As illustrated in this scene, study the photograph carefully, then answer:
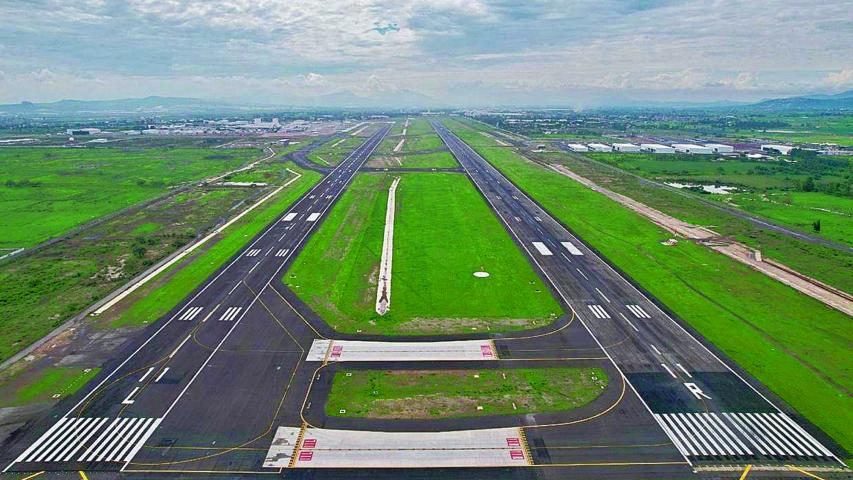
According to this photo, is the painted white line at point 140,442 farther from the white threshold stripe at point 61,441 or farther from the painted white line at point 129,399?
the white threshold stripe at point 61,441

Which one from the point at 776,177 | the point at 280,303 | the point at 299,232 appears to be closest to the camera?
the point at 280,303

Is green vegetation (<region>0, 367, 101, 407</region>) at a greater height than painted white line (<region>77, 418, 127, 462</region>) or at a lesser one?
greater

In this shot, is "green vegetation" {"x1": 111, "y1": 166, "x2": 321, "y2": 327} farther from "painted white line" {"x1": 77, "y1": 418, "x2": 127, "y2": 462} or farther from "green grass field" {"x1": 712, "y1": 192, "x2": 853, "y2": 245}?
"green grass field" {"x1": 712, "y1": 192, "x2": 853, "y2": 245}

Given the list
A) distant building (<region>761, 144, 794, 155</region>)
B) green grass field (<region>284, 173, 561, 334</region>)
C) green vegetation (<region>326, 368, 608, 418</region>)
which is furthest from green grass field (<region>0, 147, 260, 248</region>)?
distant building (<region>761, 144, 794, 155</region>)

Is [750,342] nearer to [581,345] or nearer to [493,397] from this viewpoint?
[581,345]

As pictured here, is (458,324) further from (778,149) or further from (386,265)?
(778,149)

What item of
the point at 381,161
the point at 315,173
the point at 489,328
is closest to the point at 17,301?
the point at 489,328
